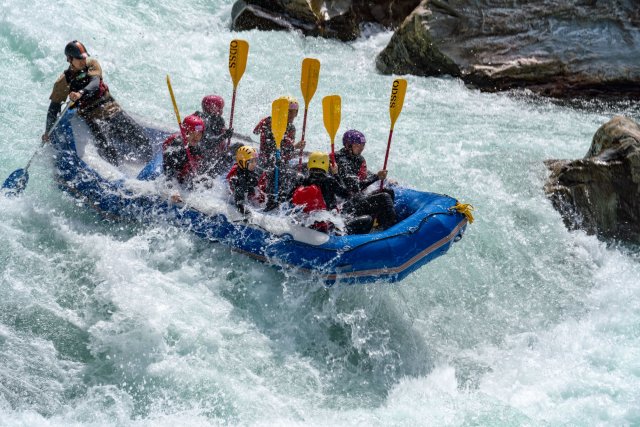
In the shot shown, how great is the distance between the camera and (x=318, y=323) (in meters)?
6.30

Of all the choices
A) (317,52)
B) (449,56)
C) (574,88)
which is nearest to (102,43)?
(317,52)

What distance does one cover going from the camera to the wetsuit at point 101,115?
23.5 feet

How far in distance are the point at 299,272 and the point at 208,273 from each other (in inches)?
34.2

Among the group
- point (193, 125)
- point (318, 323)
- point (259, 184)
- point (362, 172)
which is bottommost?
point (318, 323)

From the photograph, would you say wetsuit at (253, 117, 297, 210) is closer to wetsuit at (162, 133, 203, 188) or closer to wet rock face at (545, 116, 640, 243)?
wetsuit at (162, 133, 203, 188)

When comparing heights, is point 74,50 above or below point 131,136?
above

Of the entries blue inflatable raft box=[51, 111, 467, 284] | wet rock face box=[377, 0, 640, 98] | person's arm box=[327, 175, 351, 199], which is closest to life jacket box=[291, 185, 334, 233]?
blue inflatable raft box=[51, 111, 467, 284]

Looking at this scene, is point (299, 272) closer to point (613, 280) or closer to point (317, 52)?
point (613, 280)

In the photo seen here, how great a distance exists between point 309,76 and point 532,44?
16.1 ft

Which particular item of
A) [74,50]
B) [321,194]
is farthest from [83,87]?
[321,194]

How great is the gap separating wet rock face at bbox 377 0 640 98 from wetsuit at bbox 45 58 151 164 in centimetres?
504

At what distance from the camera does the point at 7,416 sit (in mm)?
5082

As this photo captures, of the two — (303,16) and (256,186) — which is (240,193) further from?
(303,16)

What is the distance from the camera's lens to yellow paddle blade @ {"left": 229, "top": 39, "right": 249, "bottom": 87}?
7469 mm
